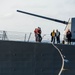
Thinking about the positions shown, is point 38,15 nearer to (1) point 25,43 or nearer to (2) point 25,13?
(2) point 25,13

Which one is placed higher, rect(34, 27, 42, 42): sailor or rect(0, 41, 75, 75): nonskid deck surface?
rect(34, 27, 42, 42): sailor

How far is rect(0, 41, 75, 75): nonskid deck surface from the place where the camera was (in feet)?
71.4

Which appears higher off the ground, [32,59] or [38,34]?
[38,34]

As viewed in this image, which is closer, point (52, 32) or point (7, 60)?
point (7, 60)

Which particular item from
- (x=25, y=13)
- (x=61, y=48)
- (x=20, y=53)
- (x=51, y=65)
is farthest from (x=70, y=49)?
(x=25, y=13)

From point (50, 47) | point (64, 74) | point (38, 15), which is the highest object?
point (38, 15)

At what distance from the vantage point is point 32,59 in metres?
22.8

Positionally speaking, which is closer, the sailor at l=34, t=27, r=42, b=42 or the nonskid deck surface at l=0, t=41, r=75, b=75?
the nonskid deck surface at l=0, t=41, r=75, b=75

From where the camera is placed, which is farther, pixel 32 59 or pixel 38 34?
pixel 38 34

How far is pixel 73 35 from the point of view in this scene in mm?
30094

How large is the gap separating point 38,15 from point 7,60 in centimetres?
1490

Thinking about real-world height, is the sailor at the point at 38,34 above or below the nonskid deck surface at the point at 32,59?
above

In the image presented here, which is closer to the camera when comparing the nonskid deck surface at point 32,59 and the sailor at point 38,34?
the nonskid deck surface at point 32,59

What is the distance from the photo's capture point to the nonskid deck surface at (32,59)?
2177 cm
